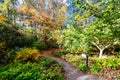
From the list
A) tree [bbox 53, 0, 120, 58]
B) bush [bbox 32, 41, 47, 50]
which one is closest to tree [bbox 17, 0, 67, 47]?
bush [bbox 32, 41, 47, 50]

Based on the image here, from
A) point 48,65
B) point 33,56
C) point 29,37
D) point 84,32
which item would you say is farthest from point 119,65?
point 29,37

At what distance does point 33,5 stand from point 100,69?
18.6m

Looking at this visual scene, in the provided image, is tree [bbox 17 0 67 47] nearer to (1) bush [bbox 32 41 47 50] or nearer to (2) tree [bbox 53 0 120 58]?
(1) bush [bbox 32 41 47 50]

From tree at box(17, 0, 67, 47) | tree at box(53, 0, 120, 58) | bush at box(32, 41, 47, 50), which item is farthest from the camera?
tree at box(17, 0, 67, 47)

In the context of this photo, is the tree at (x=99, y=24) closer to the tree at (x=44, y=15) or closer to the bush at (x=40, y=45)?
the bush at (x=40, y=45)

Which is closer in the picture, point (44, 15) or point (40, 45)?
point (40, 45)

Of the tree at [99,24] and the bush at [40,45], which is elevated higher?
the tree at [99,24]

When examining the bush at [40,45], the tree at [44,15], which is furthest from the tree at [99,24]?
the tree at [44,15]

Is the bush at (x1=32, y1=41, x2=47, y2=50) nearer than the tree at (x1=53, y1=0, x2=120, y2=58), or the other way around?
the tree at (x1=53, y1=0, x2=120, y2=58)

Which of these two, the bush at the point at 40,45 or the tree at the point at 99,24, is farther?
the bush at the point at 40,45

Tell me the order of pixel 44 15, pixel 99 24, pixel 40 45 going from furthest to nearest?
pixel 44 15 → pixel 40 45 → pixel 99 24

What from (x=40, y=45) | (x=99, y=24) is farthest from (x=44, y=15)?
(x=99, y=24)

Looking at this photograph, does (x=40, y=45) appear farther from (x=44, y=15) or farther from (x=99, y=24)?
(x=99, y=24)

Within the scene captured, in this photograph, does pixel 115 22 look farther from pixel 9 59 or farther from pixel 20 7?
pixel 20 7
